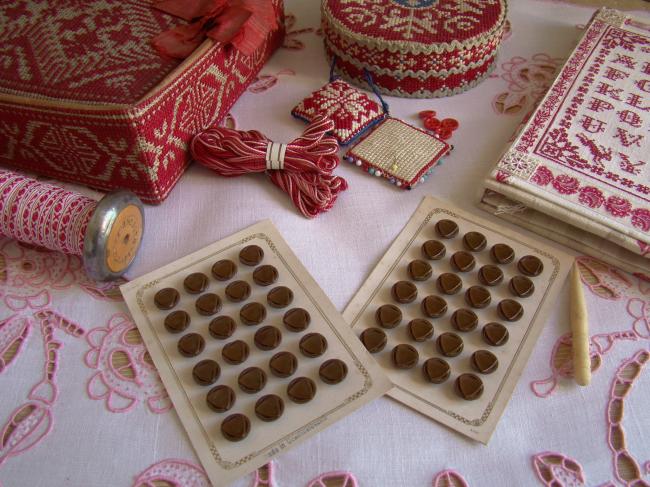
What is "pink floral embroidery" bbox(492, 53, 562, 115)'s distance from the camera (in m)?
1.32

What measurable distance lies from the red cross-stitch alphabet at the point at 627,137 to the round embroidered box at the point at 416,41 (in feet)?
1.15

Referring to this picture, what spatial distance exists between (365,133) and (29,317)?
2.55ft

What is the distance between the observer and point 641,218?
99cm

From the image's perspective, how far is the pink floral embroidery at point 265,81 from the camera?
4.47 ft

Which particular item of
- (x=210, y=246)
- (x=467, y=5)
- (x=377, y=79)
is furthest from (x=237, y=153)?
(x=467, y=5)

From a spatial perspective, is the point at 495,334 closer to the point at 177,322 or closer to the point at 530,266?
the point at 530,266

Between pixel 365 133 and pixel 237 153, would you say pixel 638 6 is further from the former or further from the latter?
pixel 237 153

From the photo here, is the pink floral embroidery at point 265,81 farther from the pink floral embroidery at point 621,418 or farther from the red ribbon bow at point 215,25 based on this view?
the pink floral embroidery at point 621,418

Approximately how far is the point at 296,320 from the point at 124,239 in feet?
1.11

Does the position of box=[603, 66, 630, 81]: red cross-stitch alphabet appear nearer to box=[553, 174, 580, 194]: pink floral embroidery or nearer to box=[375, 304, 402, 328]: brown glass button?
box=[553, 174, 580, 194]: pink floral embroidery

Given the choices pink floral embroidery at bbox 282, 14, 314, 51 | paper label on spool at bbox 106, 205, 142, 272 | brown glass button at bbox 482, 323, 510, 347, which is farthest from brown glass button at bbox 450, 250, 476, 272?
pink floral embroidery at bbox 282, 14, 314, 51

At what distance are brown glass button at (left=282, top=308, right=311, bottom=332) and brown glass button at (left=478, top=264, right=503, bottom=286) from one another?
0.33 m

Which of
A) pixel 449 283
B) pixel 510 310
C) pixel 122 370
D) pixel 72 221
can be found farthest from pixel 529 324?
pixel 72 221

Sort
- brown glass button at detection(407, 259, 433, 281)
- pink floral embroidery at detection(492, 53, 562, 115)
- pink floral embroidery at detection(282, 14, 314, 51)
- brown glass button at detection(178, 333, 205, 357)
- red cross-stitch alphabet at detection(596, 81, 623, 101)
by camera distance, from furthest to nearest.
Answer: pink floral embroidery at detection(282, 14, 314, 51) < pink floral embroidery at detection(492, 53, 562, 115) < red cross-stitch alphabet at detection(596, 81, 623, 101) < brown glass button at detection(407, 259, 433, 281) < brown glass button at detection(178, 333, 205, 357)
